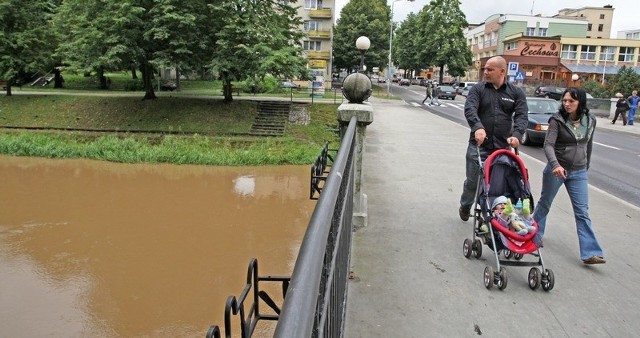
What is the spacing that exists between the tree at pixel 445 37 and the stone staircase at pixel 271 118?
1451 inches

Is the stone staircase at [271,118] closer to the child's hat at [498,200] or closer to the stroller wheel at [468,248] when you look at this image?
the stroller wheel at [468,248]

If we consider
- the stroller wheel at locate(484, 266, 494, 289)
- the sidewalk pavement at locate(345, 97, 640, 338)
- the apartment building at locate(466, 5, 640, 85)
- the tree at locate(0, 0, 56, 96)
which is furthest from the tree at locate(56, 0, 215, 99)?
the apartment building at locate(466, 5, 640, 85)

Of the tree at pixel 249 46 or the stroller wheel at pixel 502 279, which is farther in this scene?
the tree at pixel 249 46

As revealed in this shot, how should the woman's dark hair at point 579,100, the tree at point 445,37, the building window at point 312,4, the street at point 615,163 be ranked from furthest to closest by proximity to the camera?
the tree at point 445,37 < the building window at point 312,4 < the street at point 615,163 < the woman's dark hair at point 579,100

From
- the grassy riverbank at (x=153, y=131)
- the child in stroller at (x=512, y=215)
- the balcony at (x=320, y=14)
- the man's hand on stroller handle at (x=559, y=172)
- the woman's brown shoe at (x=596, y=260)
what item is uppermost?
the balcony at (x=320, y=14)

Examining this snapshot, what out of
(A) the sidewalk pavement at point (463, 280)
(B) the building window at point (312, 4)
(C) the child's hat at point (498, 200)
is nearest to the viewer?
(A) the sidewalk pavement at point (463, 280)

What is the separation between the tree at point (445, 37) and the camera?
58188 millimetres

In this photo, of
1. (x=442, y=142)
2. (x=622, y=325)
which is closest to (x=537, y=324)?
(x=622, y=325)

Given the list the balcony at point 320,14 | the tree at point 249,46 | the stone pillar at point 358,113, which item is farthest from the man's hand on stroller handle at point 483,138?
the balcony at point 320,14

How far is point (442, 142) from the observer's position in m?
14.5

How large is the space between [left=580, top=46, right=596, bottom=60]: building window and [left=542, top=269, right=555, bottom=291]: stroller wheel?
2640 inches

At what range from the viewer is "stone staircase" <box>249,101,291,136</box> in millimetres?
23578

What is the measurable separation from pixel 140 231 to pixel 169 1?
15.2m

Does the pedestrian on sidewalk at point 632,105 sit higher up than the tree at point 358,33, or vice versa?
the tree at point 358,33
